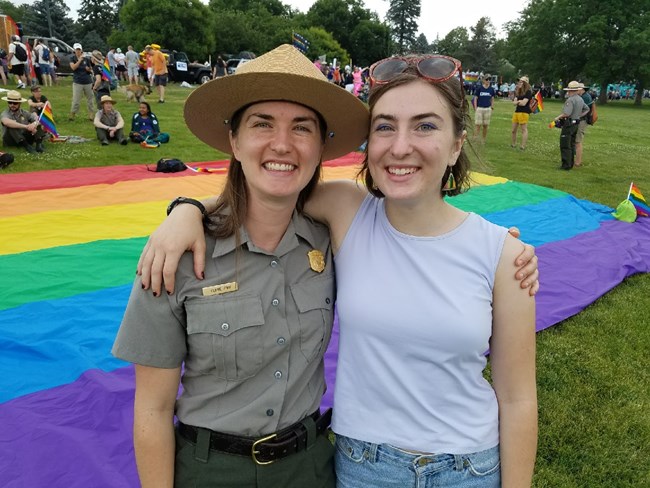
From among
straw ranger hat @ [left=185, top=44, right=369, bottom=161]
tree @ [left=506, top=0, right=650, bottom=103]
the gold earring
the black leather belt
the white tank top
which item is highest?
tree @ [left=506, top=0, right=650, bottom=103]

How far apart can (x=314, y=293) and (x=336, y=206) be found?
40 centimetres

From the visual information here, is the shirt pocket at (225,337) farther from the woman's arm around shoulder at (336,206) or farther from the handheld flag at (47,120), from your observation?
the handheld flag at (47,120)

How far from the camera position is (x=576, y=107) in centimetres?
1114

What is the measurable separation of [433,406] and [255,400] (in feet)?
1.95

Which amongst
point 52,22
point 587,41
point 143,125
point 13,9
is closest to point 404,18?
point 587,41

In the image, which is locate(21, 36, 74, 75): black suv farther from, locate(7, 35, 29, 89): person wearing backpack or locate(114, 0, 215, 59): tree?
locate(114, 0, 215, 59): tree

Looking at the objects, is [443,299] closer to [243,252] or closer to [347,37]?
[243,252]

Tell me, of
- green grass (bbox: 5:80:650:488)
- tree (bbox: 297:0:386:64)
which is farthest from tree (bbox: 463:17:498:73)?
green grass (bbox: 5:80:650:488)

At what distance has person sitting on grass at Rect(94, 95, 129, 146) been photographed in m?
11.2

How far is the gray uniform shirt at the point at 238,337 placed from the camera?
59.0 inches

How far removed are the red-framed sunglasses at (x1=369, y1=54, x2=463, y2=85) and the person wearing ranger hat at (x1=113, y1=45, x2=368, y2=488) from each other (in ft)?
0.44

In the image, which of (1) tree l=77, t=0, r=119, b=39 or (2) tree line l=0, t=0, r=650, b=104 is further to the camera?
(1) tree l=77, t=0, r=119, b=39

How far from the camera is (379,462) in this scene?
1.64 meters

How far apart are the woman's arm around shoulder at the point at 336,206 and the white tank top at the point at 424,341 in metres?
0.24
